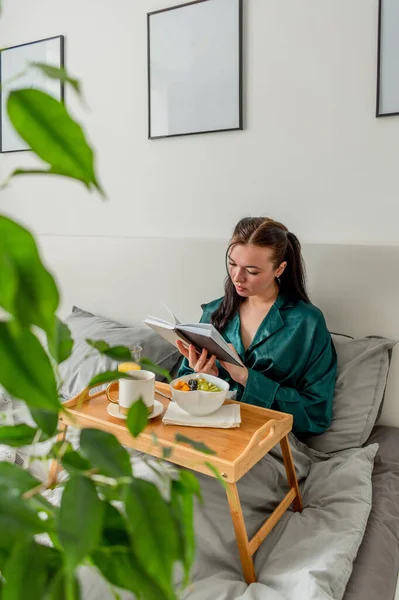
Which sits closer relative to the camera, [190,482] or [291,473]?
[190,482]

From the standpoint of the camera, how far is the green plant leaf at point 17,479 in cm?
36

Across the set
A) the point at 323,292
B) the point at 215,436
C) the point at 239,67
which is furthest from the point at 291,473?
the point at 239,67

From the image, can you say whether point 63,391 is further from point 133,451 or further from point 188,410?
point 188,410

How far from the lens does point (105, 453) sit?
0.36 meters

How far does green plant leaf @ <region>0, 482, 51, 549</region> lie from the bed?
30.2 inches

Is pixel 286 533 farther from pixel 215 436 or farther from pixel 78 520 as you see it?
pixel 78 520

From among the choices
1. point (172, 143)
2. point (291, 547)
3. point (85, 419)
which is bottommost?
point (291, 547)

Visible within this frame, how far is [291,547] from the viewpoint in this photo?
108 centimetres

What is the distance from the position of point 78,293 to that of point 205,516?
57.4 inches

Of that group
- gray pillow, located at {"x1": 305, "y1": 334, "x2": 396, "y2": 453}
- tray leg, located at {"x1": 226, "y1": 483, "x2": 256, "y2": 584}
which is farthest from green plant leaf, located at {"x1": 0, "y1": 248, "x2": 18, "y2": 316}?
gray pillow, located at {"x1": 305, "y1": 334, "x2": 396, "y2": 453}

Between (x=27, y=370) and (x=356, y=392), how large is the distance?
4.54 feet

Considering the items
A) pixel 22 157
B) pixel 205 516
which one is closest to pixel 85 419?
pixel 205 516

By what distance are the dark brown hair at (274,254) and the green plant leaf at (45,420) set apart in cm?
119

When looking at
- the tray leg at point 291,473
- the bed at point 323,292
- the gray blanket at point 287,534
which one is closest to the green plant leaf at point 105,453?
the gray blanket at point 287,534
